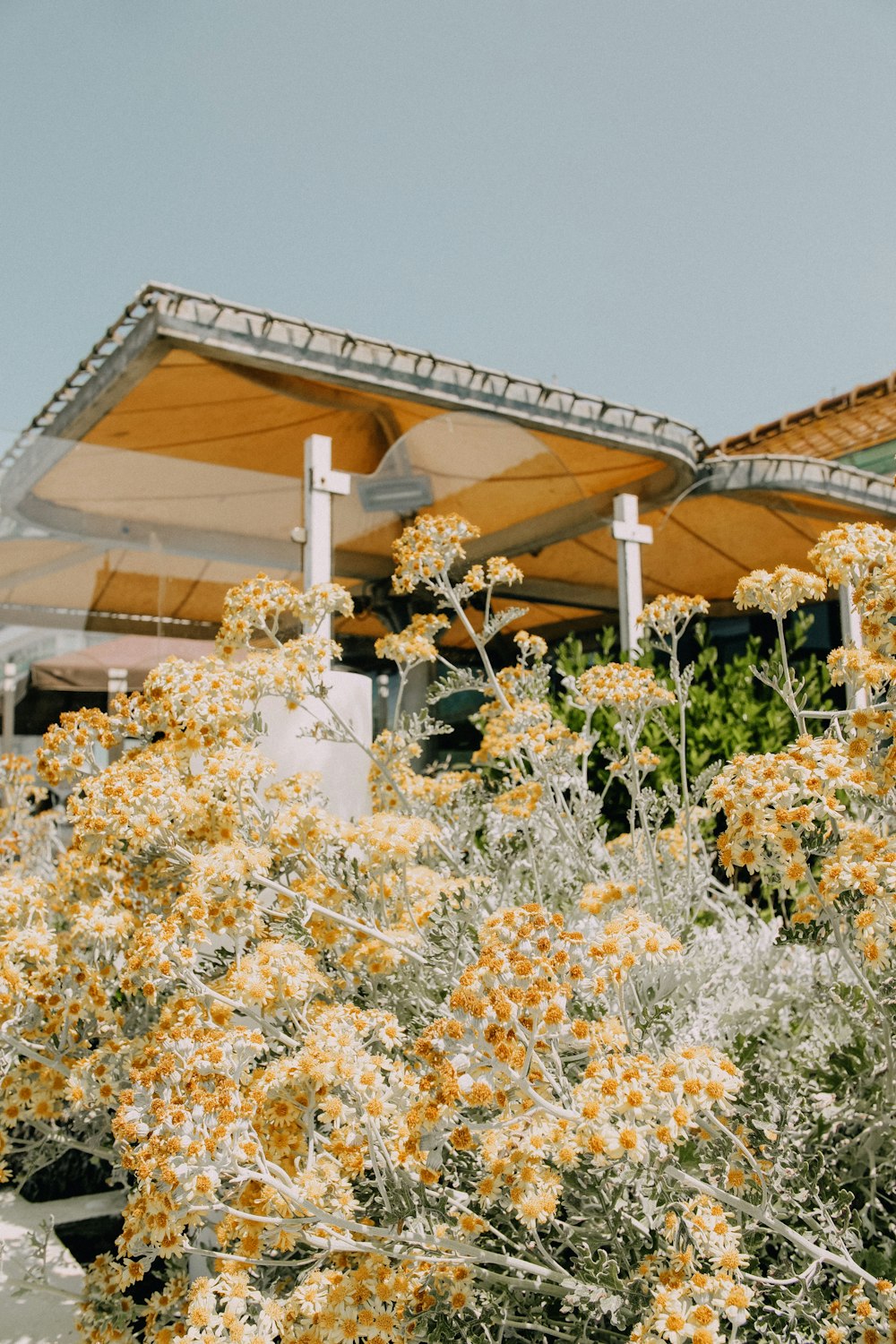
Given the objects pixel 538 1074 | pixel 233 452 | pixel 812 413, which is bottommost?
pixel 538 1074

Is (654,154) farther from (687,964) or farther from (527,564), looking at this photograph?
(687,964)

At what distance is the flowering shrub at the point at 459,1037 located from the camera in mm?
1382

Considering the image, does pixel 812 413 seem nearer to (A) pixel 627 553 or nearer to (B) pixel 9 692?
(A) pixel 627 553

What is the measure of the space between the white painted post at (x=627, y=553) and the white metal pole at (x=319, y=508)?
2.38 metres

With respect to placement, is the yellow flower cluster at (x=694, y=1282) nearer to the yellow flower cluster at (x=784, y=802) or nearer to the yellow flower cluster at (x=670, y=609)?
the yellow flower cluster at (x=784, y=802)

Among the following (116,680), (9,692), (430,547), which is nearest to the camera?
(430,547)

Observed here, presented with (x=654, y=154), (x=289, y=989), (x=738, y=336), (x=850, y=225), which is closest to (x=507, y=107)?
(x=654, y=154)

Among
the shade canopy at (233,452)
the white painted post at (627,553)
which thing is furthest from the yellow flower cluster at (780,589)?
the white painted post at (627,553)

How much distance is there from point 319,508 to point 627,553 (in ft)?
8.59

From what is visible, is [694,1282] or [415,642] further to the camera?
[415,642]

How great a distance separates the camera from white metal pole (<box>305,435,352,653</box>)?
5.46m

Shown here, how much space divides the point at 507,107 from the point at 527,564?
295 cm

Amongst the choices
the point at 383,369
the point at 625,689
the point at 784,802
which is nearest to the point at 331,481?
the point at 383,369

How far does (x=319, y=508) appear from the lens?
218 inches
